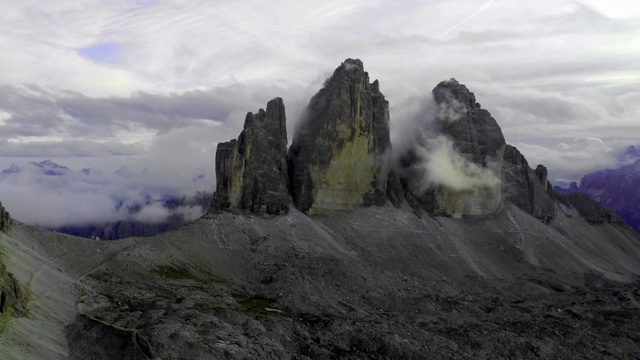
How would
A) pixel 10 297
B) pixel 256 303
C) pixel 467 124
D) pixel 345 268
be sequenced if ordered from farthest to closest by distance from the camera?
pixel 467 124 → pixel 345 268 → pixel 256 303 → pixel 10 297

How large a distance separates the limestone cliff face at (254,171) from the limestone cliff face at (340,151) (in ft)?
23.4

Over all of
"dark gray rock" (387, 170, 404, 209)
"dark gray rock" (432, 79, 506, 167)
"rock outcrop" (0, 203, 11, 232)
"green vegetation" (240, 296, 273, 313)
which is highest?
"dark gray rock" (432, 79, 506, 167)

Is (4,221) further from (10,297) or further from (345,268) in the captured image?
(345,268)

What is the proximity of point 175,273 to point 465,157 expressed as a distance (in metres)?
104

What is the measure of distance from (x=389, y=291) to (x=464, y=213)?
66727 mm

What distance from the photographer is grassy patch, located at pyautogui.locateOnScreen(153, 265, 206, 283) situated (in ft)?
364

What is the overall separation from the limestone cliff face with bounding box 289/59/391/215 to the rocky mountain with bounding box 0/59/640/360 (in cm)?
43

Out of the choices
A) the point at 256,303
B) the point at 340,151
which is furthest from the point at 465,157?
the point at 256,303

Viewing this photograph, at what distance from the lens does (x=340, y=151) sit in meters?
158

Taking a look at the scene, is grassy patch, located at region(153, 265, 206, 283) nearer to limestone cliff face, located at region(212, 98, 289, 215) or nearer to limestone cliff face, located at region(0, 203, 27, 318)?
limestone cliff face, located at region(212, 98, 289, 215)

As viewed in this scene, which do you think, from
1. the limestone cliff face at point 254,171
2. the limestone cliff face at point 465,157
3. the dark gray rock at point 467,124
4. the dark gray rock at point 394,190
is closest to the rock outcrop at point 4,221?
the limestone cliff face at point 254,171

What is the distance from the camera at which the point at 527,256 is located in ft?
550

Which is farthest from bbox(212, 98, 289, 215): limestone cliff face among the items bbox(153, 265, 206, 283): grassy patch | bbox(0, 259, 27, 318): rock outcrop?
bbox(0, 259, 27, 318): rock outcrop

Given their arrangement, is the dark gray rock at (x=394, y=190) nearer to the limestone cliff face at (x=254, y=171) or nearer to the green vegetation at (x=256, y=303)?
the limestone cliff face at (x=254, y=171)
